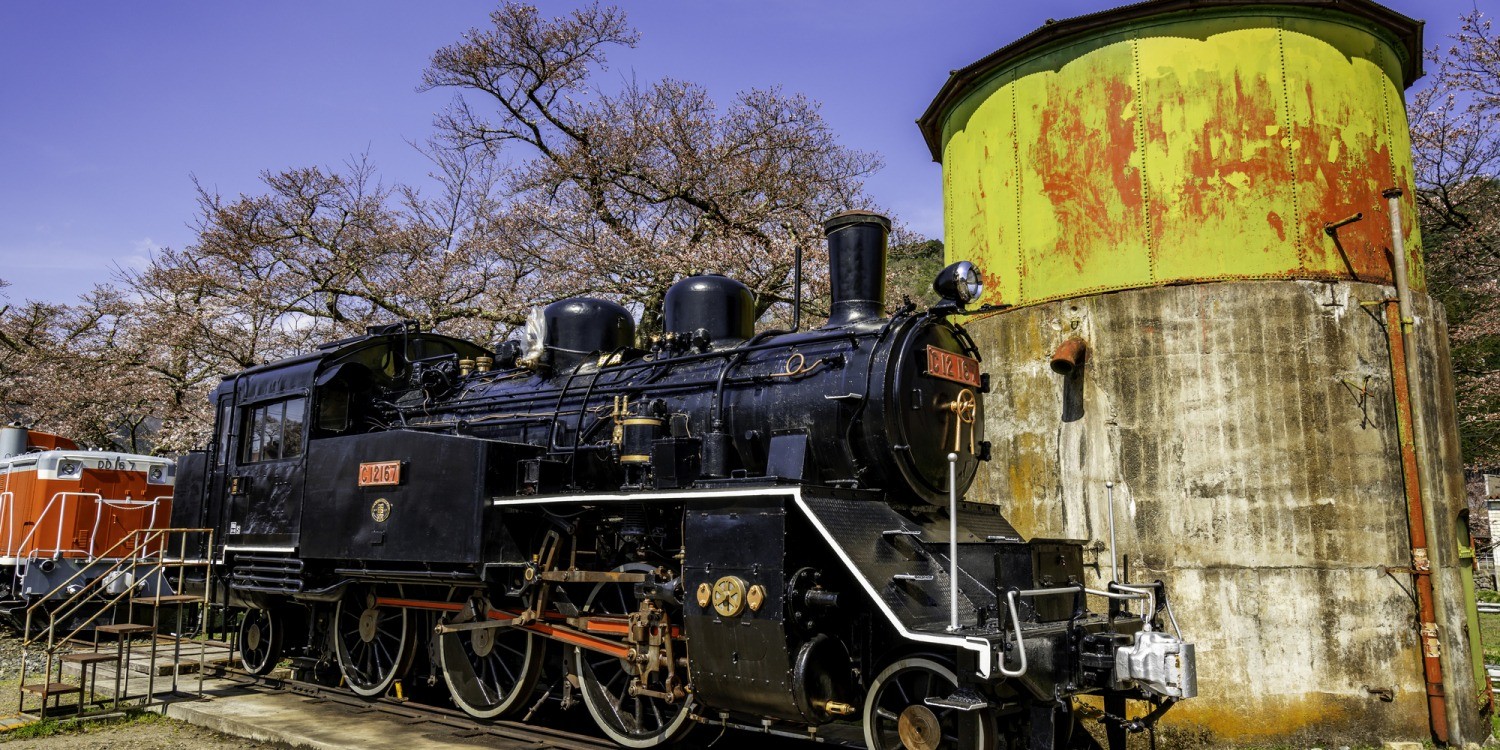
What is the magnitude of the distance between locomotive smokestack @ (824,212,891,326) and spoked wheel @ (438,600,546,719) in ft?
11.3

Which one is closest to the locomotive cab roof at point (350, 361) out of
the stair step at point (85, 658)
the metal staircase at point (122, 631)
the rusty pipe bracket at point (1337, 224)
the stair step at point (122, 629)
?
the metal staircase at point (122, 631)

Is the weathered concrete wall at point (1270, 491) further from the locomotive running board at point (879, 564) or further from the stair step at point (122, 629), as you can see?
the stair step at point (122, 629)

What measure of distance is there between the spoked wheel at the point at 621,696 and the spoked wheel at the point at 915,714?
1.47m

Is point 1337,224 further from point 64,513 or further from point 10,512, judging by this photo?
point 10,512

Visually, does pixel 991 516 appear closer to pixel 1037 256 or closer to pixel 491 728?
pixel 1037 256

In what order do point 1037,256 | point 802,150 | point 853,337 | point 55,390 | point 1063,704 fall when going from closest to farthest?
point 1063,704
point 853,337
point 1037,256
point 802,150
point 55,390

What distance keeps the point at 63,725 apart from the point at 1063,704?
7685mm

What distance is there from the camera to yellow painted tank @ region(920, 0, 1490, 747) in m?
7.33

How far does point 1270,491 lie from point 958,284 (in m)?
3.11

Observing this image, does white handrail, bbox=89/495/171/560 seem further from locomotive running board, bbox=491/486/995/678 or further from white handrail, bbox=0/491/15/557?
locomotive running board, bbox=491/486/995/678

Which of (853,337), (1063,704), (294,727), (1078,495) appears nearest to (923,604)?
(1063,704)

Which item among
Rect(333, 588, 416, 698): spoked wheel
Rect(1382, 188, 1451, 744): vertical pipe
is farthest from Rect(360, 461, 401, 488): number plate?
Rect(1382, 188, 1451, 744): vertical pipe

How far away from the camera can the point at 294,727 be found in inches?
292

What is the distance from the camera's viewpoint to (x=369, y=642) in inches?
343
